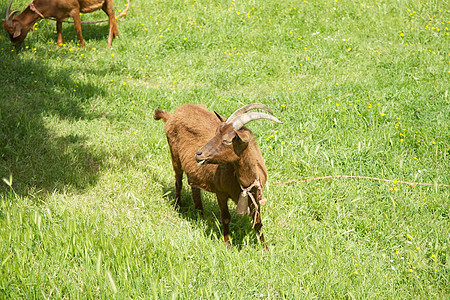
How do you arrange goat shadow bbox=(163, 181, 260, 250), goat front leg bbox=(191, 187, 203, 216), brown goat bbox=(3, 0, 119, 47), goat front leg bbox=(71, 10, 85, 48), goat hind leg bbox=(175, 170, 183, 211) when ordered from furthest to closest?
goat front leg bbox=(71, 10, 85, 48) < brown goat bbox=(3, 0, 119, 47) < goat hind leg bbox=(175, 170, 183, 211) < goat front leg bbox=(191, 187, 203, 216) < goat shadow bbox=(163, 181, 260, 250)

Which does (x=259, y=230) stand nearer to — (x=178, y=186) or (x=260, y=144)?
(x=178, y=186)

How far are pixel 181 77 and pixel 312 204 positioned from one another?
13.9 feet

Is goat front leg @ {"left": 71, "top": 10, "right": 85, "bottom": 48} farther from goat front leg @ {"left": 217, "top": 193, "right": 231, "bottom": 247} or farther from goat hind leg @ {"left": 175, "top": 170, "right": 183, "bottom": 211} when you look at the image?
goat front leg @ {"left": 217, "top": 193, "right": 231, "bottom": 247}

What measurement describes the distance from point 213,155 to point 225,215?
0.93m

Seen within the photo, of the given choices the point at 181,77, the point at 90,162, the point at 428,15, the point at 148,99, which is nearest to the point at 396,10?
the point at 428,15

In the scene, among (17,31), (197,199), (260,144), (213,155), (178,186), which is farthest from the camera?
(17,31)

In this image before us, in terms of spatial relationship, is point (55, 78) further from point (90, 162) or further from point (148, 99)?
point (90, 162)

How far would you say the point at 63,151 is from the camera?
6.04 metres

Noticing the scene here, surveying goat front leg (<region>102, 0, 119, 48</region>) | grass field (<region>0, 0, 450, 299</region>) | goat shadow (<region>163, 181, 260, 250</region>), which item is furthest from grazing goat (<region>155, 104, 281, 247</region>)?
goat front leg (<region>102, 0, 119, 48</region>)

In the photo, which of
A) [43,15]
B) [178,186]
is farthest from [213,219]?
[43,15]

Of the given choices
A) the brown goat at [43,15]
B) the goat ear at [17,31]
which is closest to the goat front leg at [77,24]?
the brown goat at [43,15]

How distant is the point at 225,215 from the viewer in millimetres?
4516

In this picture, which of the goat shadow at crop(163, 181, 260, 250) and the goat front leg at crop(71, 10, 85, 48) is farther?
the goat front leg at crop(71, 10, 85, 48)

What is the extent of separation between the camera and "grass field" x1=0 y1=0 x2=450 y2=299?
12.7 feet
